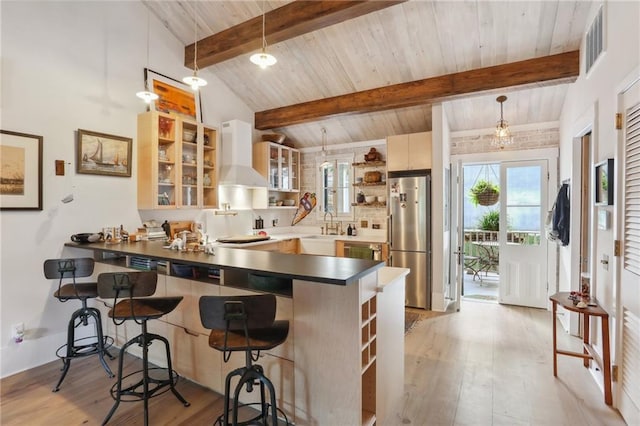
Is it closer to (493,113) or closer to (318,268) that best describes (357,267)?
(318,268)

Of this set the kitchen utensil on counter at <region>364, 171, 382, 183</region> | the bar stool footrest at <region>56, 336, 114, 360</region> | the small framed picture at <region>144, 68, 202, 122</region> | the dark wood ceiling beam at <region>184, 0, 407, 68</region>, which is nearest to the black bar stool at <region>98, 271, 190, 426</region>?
the bar stool footrest at <region>56, 336, 114, 360</region>

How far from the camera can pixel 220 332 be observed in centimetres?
191

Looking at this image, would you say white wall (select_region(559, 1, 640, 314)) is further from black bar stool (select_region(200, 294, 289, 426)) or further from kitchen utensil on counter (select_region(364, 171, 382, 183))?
kitchen utensil on counter (select_region(364, 171, 382, 183))

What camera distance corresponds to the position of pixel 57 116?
123 inches

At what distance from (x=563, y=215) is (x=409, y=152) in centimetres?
203

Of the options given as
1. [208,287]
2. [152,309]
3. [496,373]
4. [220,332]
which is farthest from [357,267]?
[496,373]

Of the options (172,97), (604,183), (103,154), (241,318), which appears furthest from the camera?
(172,97)

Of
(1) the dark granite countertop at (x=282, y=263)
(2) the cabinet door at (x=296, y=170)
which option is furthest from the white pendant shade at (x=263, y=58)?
(2) the cabinet door at (x=296, y=170)

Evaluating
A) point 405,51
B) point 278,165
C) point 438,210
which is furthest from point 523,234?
point 278,165

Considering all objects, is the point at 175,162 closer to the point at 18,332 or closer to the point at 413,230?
the point at 18,332

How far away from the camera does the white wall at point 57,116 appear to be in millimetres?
2854

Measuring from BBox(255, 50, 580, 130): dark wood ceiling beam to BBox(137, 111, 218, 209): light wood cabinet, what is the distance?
4.82 ft

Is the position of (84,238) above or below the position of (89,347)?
above

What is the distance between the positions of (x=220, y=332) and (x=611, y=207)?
2871mm
